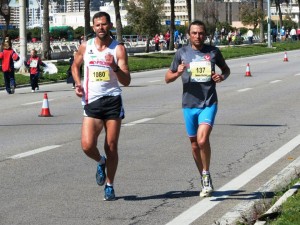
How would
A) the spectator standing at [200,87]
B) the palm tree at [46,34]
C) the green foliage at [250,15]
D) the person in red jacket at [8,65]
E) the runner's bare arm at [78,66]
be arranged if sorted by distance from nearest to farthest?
the runner's bare arm at [78,66]
the spectator standing at [200,87]
the person in red jacket at [8,65]
the palm tree at [46,34]
the green foliage at [250,15]

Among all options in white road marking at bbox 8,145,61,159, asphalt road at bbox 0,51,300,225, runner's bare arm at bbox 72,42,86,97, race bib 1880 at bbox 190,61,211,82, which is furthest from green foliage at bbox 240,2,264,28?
runner's bare arm at bbox 72,42,86,97

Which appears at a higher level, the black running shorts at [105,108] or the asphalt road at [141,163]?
the black running shorts at [105,108]

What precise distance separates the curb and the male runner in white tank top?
1.46m

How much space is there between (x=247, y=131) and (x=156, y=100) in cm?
925

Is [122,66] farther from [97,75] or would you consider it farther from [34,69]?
[34,69]

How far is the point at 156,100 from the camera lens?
88.0 feet

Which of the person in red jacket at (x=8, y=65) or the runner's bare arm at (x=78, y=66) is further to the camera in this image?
the person in red jacket at (x=8, y=65)

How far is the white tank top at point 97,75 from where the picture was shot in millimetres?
9930

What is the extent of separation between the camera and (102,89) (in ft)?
32.9

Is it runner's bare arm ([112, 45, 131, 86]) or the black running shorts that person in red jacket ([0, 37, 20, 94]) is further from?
runner's bare arm ([112, 45, 131, 86])

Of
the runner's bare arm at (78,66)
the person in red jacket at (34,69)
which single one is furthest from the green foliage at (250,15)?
the runner's bare arm at (78,66)

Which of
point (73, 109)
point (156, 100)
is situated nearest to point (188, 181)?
point (73, 109)

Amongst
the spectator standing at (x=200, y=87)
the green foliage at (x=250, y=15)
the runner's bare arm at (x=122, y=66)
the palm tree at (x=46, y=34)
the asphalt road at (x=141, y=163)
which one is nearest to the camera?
the asphalt road at (x=141, y=163)

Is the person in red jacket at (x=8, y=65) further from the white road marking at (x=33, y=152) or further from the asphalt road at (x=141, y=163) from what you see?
the white road marking at (x=33, y=152)
